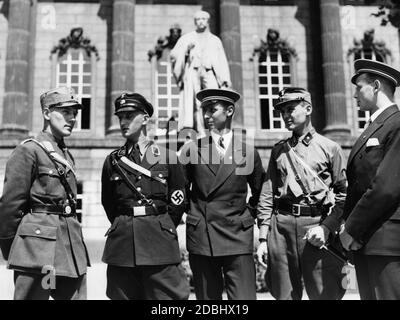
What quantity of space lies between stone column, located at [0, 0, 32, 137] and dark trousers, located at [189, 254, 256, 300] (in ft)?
46.0

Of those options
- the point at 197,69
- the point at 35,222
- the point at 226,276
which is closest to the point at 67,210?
the point at 35,222

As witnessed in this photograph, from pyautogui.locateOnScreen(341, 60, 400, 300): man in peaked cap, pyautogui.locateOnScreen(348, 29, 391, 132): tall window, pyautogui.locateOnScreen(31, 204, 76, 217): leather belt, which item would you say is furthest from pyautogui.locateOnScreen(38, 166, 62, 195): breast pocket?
pyautogui.locateOnScreen(348, 29, 391, 132): tall window

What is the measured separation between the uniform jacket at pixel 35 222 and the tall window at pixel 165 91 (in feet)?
47.5

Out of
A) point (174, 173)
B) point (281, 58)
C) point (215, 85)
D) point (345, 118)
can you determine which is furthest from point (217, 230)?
point (281, 58)

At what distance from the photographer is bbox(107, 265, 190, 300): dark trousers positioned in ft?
13.2

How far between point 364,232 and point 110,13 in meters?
17.7

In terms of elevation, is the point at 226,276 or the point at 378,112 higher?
the point at 378,112

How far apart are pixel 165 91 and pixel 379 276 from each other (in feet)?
53.8

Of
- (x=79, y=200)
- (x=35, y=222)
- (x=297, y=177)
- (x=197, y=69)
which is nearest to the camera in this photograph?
(x=35, y=222)

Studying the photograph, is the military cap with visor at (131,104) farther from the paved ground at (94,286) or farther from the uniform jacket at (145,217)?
the paved ground at (94,286)

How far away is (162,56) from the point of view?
19266 millimetres

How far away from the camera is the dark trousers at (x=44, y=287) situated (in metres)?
3.93

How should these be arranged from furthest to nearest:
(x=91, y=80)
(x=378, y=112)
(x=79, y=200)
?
(x=91, y=80), (x=79, y=200), (x=378, y=112)

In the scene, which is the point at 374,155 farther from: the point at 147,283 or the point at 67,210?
the point at 67,210
